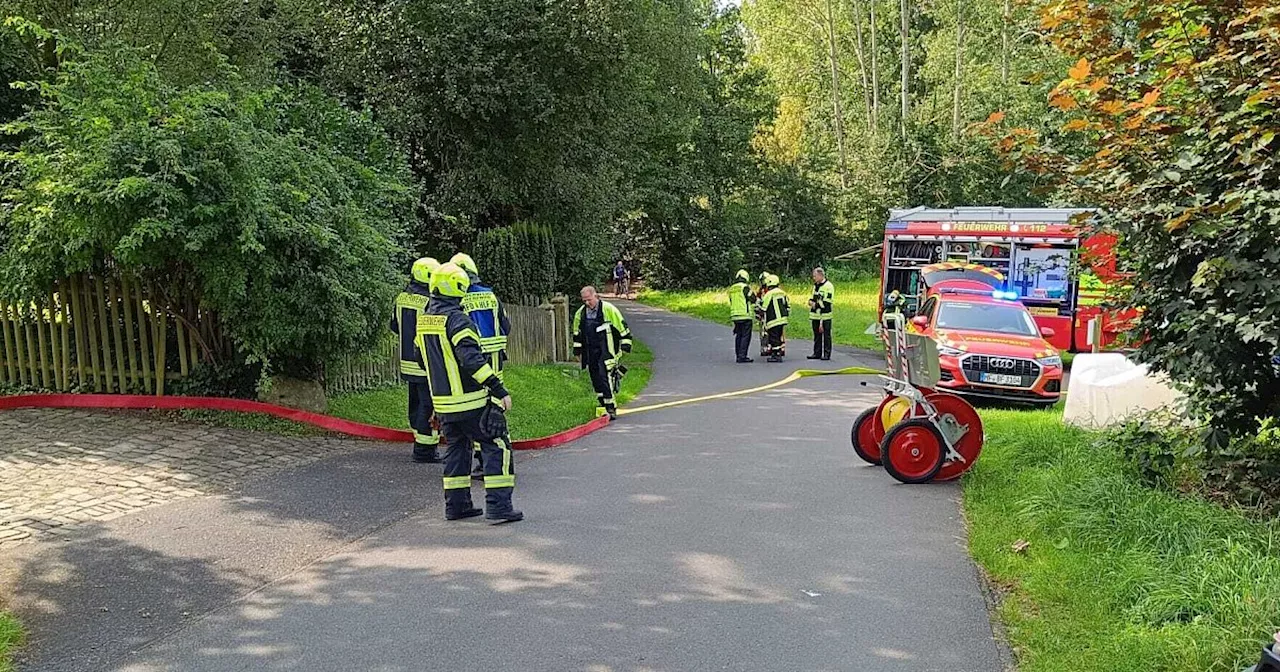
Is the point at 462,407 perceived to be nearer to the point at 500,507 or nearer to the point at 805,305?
the point at 500,507

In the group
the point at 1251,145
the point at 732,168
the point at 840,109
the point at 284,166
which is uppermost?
the point at 840,109

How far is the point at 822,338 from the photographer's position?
19.2 m

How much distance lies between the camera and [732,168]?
137 ft

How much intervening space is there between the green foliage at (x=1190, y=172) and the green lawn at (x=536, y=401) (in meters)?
6.43

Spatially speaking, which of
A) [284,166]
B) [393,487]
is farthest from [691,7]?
[393,487]

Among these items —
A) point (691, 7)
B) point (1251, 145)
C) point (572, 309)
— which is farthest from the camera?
point (691, 7)

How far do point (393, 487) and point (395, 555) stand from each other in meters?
1.88

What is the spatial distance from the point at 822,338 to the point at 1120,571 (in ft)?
45.4

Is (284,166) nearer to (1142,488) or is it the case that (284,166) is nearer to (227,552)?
(227,552)

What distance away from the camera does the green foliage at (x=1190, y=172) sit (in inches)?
226

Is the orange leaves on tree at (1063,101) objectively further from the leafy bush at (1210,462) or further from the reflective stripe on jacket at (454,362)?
the reflective stripe on jacket at (454,362)

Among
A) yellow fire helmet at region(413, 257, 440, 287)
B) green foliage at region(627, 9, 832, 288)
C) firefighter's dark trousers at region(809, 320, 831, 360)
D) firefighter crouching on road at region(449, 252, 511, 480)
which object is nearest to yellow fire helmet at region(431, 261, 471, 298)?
yellow fire helmet at region(413, 257, 440, 287)

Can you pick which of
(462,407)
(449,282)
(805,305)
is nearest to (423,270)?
(449,282)

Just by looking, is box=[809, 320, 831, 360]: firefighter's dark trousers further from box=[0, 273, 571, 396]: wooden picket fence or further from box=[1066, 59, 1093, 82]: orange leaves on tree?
box=[1066, 59, 1093, 82]: orange leaves on tree
